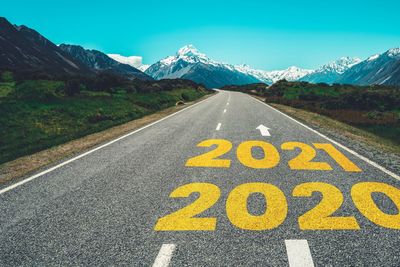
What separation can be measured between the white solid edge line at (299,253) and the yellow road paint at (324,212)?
1.27 ft

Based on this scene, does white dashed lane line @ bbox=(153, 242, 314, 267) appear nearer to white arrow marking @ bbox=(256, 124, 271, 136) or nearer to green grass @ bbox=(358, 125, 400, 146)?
white arrow marking @ bbox=(256, 124, 271, 136)

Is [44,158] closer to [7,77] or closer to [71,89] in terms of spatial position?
[71,89]

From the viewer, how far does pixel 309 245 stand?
11.0ft

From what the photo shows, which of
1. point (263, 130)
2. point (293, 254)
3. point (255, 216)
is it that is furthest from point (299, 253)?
point (263, 130)

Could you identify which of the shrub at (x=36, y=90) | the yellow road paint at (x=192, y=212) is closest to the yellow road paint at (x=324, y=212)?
the yellow road paint at (x=192, y=212)

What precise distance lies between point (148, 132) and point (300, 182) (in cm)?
755

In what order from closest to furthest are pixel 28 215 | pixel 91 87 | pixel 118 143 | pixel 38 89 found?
pixel 28 215, pixel 118 143, pixel 38 89, pixel 91 87

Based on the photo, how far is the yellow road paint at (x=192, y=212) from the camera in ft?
12.5

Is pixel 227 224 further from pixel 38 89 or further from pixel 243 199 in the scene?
pixel 38 89

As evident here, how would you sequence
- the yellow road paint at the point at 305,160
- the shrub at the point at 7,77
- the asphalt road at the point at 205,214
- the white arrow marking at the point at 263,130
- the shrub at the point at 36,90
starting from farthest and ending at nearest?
the shrub at the point at 7,77 < the shrub at the point at 36,90 < the white arrow marking at the point at 263,130 < the yellow road paint at the point at 305,160 < the asphalt road at the point at 205,214

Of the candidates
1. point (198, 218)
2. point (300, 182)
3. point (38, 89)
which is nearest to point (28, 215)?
point (198, 218)

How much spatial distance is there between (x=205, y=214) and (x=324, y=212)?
5.73ft

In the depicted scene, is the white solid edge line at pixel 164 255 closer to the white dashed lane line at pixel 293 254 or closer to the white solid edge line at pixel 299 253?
the white dashed lane line at pixel 293 254

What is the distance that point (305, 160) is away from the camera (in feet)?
22.9
